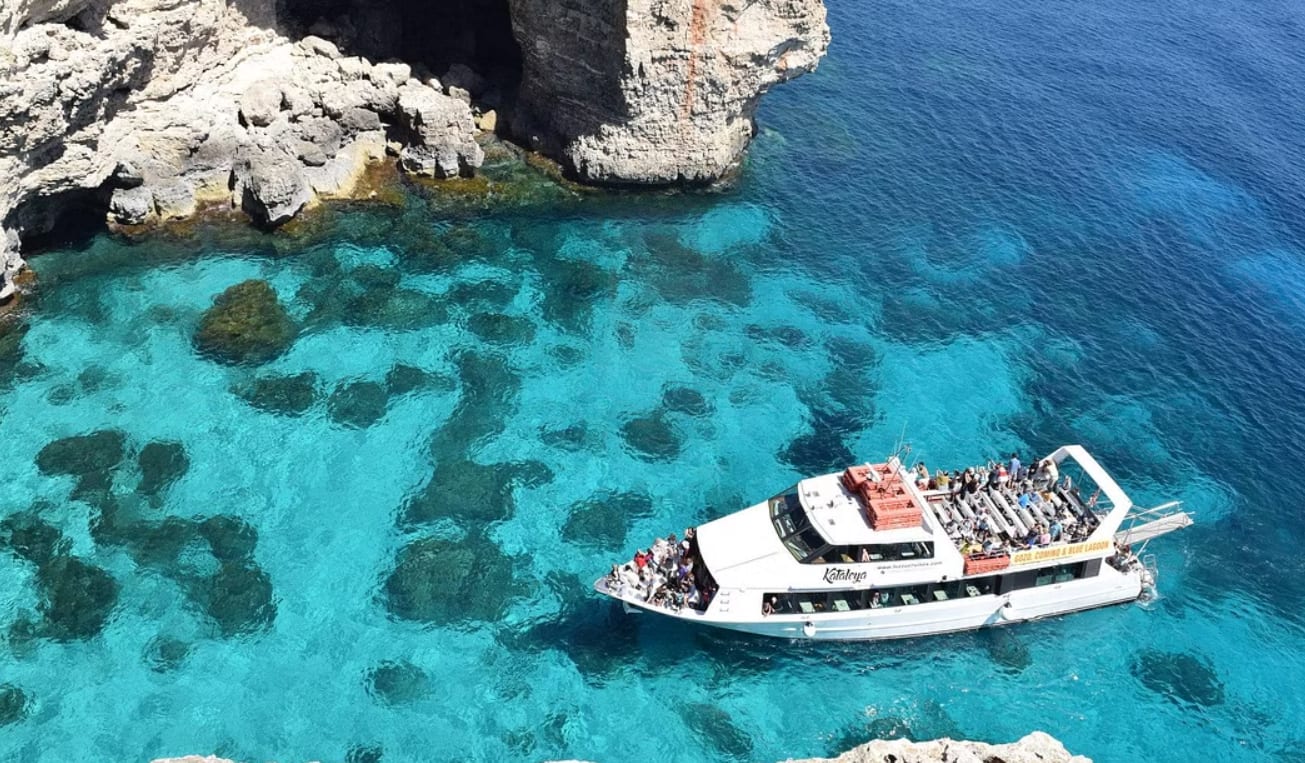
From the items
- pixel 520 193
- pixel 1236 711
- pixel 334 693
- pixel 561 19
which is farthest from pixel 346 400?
pixel 1236 711

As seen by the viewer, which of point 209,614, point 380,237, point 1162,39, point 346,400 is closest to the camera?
point 209,614

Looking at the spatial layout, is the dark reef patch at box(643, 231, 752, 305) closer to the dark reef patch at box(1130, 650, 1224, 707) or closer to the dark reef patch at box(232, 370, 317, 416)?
the dark reef patch at box(232, 370, 317, 416)

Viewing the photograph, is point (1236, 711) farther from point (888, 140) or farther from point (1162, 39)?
point (1162, 39)

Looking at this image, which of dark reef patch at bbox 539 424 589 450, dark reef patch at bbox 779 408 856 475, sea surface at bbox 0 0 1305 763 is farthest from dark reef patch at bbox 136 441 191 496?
dark reef patch at bbox 779 408 856 475

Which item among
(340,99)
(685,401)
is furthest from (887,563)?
(340,99)

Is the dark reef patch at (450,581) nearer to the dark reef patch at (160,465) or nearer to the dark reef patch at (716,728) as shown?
the dark reef patch at (716,728)

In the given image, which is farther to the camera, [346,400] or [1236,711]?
[346,400]
